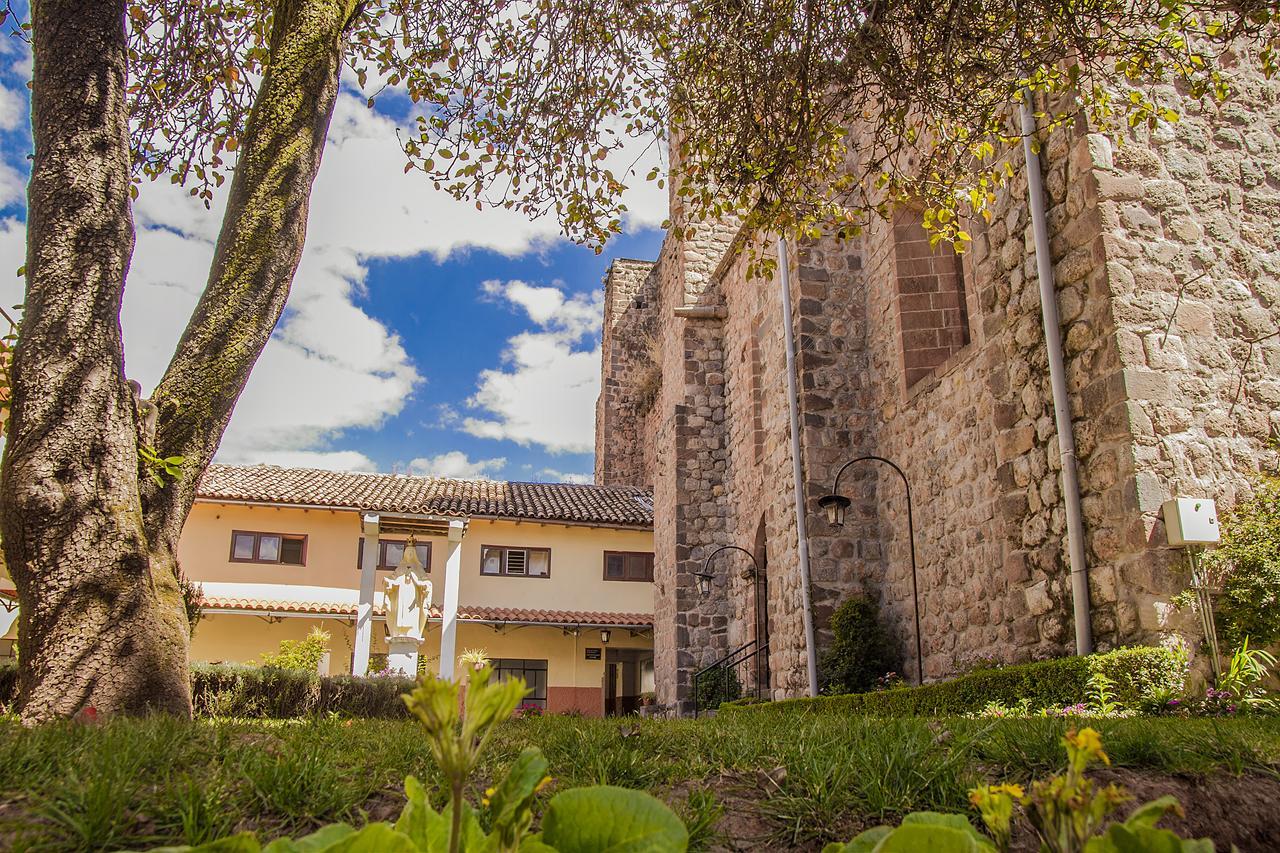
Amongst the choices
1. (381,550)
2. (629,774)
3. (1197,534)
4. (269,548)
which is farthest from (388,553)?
(629,774)

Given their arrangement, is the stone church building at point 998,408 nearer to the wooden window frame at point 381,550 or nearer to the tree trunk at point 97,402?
the tree trunk at point 97,402

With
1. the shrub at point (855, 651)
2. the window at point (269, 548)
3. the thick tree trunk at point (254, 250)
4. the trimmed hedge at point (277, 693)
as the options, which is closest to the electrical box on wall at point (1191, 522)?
the shrub at point (855, 651)

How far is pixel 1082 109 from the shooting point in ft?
20.9

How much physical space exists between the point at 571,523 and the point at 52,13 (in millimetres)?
18897

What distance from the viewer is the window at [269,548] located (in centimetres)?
2167

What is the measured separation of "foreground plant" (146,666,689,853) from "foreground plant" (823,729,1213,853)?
283mm

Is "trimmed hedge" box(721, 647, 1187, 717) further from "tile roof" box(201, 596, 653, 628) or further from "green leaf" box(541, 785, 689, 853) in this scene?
"tile roof" box(201, 596, 653, 628)

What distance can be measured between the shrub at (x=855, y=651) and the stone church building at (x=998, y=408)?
27cm

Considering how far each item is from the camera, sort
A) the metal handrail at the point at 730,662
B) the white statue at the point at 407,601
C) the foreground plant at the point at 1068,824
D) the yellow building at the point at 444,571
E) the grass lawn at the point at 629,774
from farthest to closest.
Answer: the yellow building at the point at 444,571
the white statue at the point at 407,601
the metal handrail at the point at 730,662
the grass lawn at the point at 629,774
the foreground plant at the point at 1068,824

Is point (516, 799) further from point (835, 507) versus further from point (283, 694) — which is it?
point (283, 694)

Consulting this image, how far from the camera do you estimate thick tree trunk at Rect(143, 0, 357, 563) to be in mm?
4773

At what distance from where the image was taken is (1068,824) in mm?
850

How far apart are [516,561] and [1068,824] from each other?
74.4 ft

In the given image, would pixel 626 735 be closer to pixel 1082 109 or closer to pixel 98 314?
pixel 98 314
